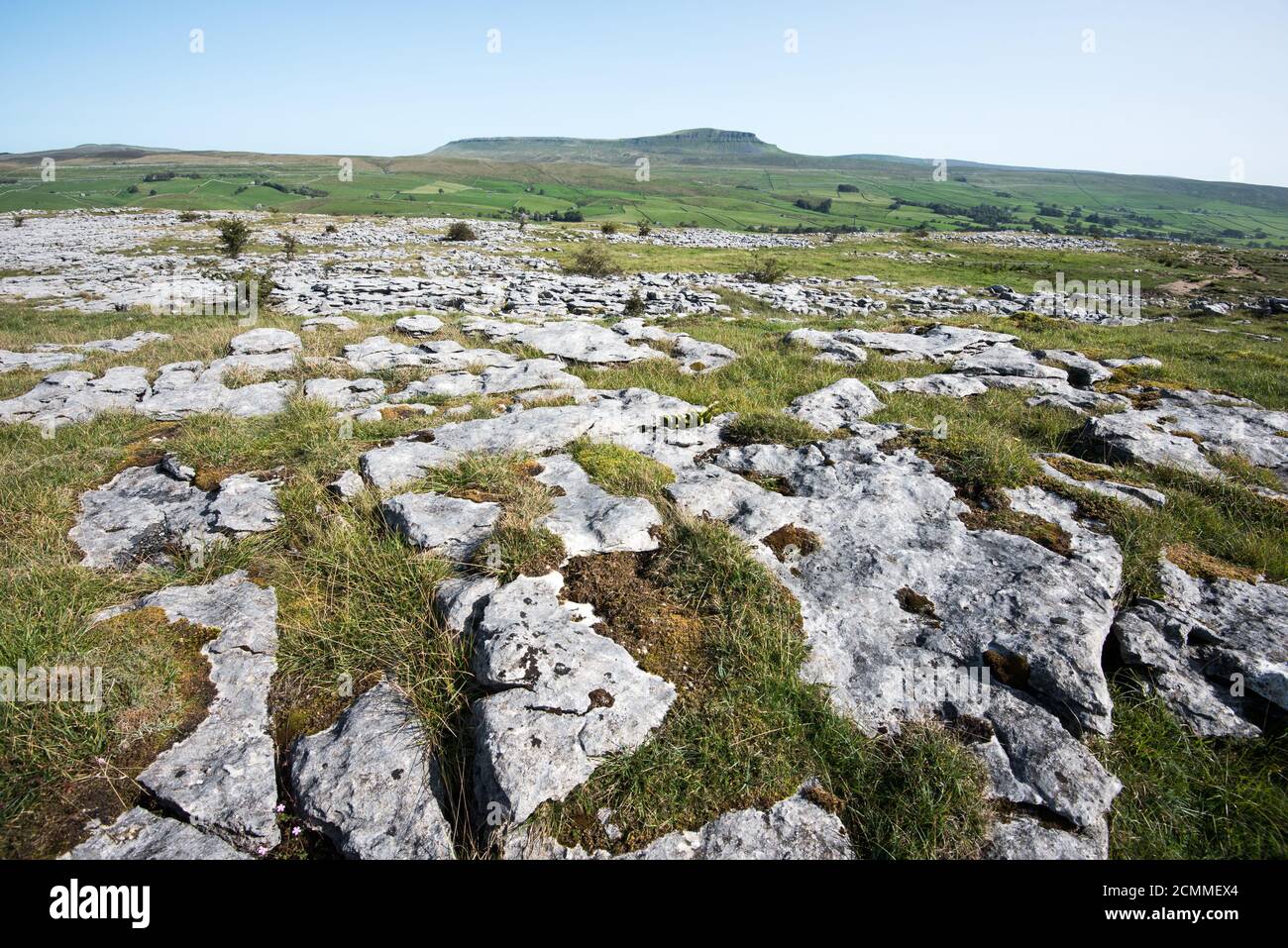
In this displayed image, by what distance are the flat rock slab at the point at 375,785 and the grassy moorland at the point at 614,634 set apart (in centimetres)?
15

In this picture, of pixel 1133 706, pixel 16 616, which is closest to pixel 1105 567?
pixel 1133 706

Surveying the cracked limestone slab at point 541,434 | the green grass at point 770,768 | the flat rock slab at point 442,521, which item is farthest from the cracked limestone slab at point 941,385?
the flat rock slab at point 442,521

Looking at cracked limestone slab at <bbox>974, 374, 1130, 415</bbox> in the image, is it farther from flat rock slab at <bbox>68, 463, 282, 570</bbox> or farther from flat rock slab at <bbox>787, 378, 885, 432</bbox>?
flat rock slab at <bbox>68, 463, 282, 570</bbox>

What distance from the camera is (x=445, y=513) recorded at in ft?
19.5

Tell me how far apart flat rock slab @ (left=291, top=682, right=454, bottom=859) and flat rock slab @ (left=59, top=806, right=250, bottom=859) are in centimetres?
47

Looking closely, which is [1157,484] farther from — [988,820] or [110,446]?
[110,446]

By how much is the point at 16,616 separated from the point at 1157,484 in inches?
486

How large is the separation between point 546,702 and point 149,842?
7.91ft

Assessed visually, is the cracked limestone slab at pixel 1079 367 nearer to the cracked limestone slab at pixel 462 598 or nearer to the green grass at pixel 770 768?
the green grass at pixel 770 768

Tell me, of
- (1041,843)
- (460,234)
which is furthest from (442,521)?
(460,234)

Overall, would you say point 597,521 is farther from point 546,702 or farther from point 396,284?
point 396,284

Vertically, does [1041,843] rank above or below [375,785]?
below

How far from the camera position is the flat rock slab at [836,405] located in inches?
356

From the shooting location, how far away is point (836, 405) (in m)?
9.65
